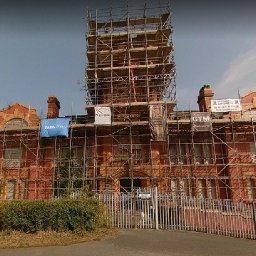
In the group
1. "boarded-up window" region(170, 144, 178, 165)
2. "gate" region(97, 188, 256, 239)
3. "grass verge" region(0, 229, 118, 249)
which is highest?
"boarded-up window" region(170, 144, 178, 165)

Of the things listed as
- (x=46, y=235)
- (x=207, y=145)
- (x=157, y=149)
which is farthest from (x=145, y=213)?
(x=207, y=145)

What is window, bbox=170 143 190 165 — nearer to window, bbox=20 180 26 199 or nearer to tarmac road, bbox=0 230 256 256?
tarmac road, bbox=0 230 256 256

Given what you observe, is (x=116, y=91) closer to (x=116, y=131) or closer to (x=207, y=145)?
(x=116, y=131)

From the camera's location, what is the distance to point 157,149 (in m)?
26.2

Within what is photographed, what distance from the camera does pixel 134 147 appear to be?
2683 cm

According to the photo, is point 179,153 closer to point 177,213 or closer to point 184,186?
point 184,186

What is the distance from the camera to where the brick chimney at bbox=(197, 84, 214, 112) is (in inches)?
1139

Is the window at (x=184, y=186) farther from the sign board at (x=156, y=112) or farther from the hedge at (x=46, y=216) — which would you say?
the hedge at (x=46, y=216)

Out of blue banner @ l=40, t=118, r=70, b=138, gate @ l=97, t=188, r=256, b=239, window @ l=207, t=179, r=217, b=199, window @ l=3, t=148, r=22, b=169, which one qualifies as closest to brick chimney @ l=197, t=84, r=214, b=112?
window @ l=207, t=179, r=217, b=199

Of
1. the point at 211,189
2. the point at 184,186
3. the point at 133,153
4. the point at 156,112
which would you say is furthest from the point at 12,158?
the point at 211,189

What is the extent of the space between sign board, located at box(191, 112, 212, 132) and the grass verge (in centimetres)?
1266

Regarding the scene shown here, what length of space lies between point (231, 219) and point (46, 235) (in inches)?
348

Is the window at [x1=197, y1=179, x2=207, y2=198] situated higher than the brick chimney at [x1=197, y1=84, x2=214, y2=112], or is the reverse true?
the brick chimney at [x1=197, y1=84, x2=214, y2=112]

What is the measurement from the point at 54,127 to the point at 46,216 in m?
12.3
